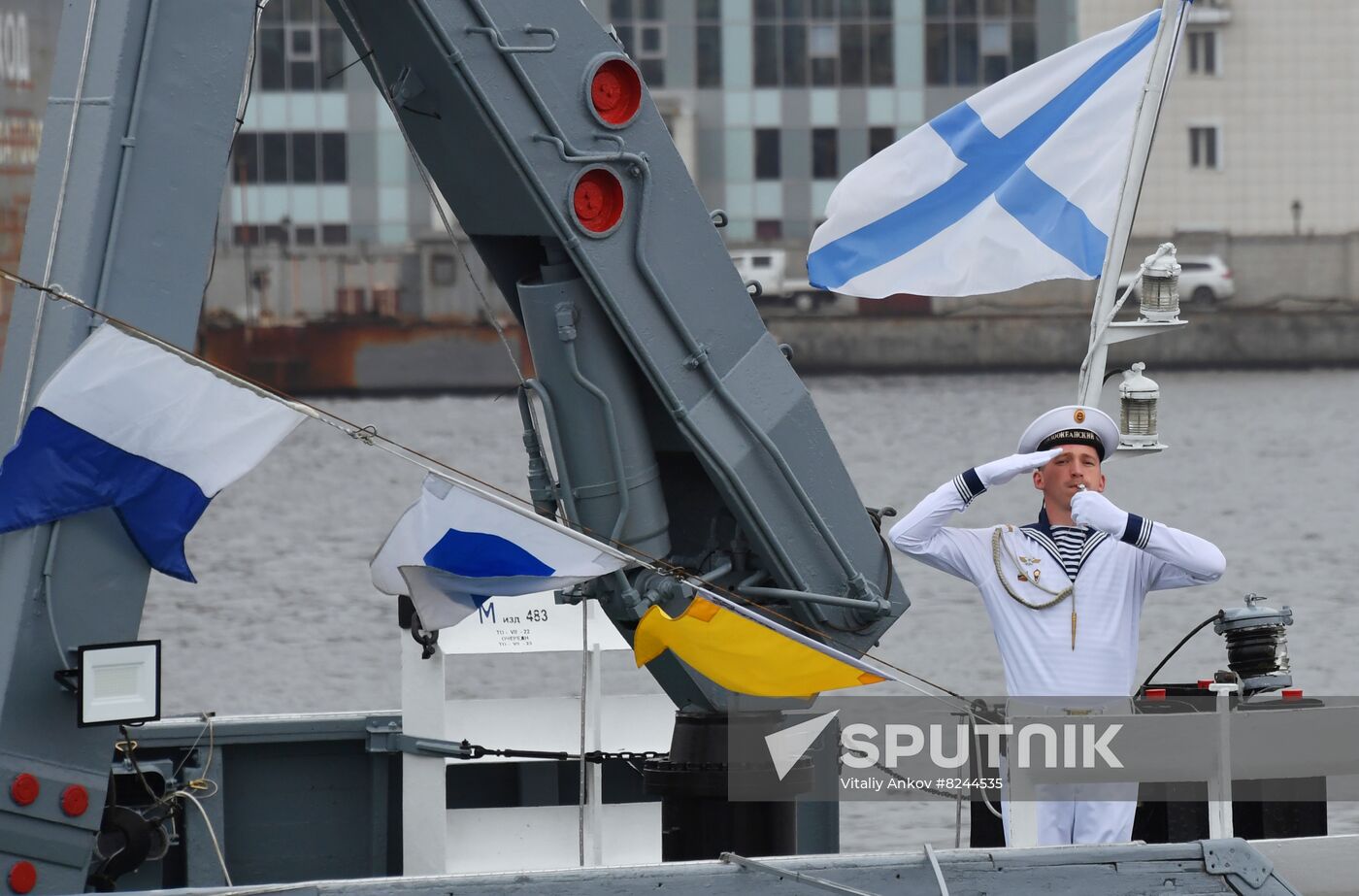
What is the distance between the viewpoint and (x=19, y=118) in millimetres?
17609

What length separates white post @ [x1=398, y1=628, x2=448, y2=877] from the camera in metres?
7.34

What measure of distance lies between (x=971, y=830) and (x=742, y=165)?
191 feet

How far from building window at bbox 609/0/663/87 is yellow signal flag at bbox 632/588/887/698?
2275 inches

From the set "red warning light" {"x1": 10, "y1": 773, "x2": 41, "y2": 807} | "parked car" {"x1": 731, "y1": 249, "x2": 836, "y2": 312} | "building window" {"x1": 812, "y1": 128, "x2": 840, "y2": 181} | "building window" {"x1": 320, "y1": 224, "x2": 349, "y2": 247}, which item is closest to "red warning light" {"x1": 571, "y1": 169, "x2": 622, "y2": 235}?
"red warning light" {"x1": 10, "y1": 773, "x2": 41, "y2": 807}

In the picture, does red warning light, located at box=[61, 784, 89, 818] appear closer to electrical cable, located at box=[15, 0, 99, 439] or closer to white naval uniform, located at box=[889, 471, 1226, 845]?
electrical cable, located at box=[15, 0, 99, 439]

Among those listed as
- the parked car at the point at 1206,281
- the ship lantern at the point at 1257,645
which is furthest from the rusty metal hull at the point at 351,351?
the ship lantern at the point at 1257,645

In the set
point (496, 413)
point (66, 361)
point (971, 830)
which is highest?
point (496, 413)

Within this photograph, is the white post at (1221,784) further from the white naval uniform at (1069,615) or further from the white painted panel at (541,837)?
the white painted panel at (541,837)

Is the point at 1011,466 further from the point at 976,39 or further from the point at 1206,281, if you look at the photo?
the point at 976,39

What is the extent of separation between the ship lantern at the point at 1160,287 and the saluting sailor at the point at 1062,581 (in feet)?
3.62

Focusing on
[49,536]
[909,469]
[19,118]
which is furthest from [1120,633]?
[909,469]

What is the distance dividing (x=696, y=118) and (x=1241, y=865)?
59052 millimetres

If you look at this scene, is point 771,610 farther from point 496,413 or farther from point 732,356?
point 496,413

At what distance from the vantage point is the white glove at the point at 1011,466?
5.69 meters
